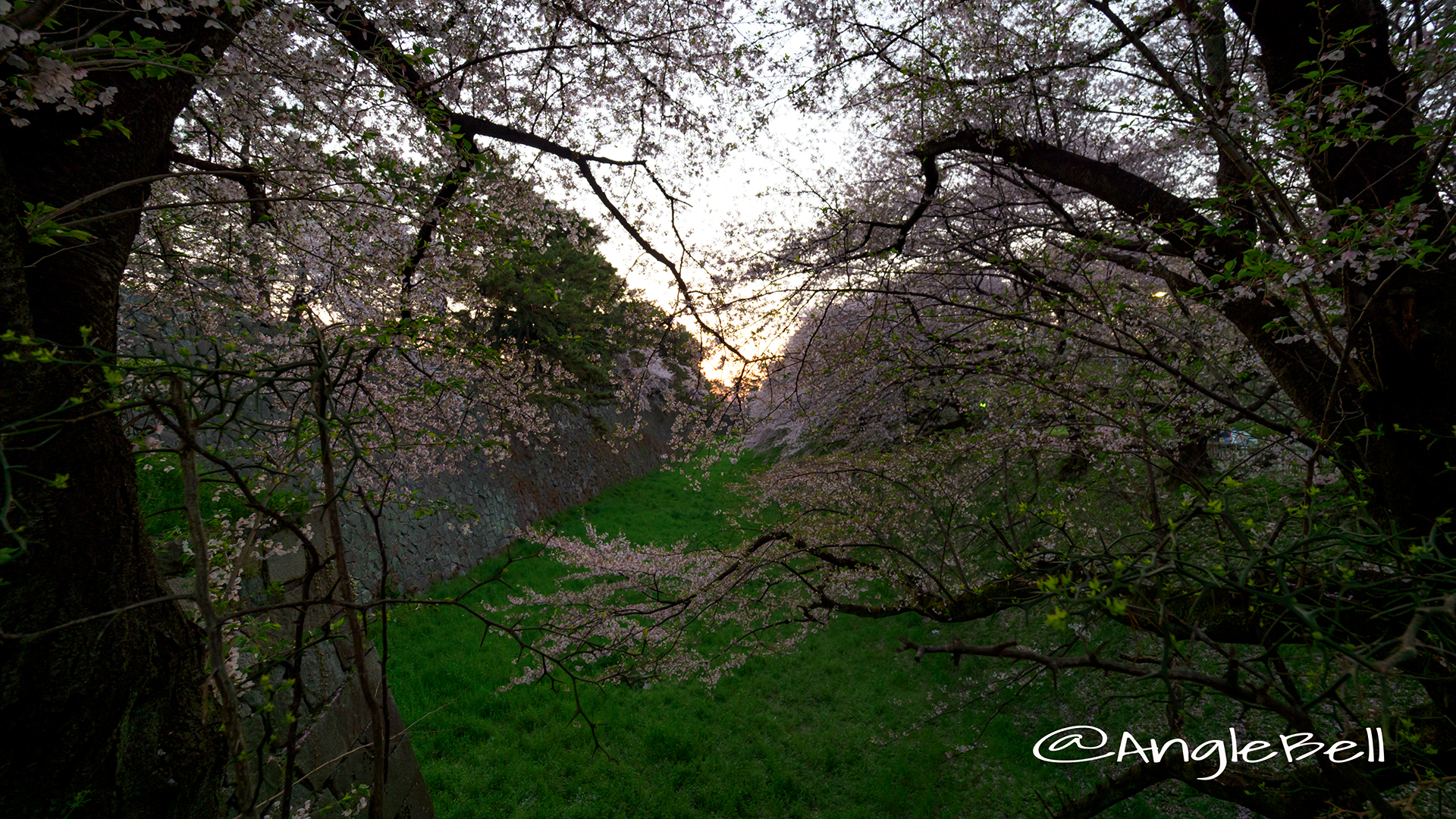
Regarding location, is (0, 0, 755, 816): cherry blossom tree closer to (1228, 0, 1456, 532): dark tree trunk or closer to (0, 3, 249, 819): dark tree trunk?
(0, 3, 249, 819): dark tree trunk

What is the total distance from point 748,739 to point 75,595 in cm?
555

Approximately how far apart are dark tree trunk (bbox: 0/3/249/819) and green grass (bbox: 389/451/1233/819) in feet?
8.40

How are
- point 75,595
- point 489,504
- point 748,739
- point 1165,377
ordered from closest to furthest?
1. point 75,595
2. point 1165,377
3. point 748,739
4. point 489,504

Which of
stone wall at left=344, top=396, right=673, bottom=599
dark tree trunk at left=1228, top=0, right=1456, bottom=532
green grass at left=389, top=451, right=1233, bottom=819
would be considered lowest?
green grass at left=389, top=451, right=1233, bottom=819

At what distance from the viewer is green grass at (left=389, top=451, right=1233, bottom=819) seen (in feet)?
16.3

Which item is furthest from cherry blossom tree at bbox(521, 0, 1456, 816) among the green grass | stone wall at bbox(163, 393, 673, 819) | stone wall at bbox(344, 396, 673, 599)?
stone wall at bbox(344, 396, 673, 599)

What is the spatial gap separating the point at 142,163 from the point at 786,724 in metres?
6.45

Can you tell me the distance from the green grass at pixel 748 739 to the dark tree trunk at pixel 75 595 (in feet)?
8.40

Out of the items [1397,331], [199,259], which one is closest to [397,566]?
[199,259]

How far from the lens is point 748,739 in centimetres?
595

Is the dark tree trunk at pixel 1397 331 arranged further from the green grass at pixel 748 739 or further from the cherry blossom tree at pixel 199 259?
the cherry blossom tree at pixel 199 259

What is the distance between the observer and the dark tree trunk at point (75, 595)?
1488 mm

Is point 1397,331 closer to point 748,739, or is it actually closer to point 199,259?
point 748,739

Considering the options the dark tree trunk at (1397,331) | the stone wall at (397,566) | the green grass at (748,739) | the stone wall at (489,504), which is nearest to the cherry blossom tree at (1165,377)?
the dark tree trunk at (1397,331)
